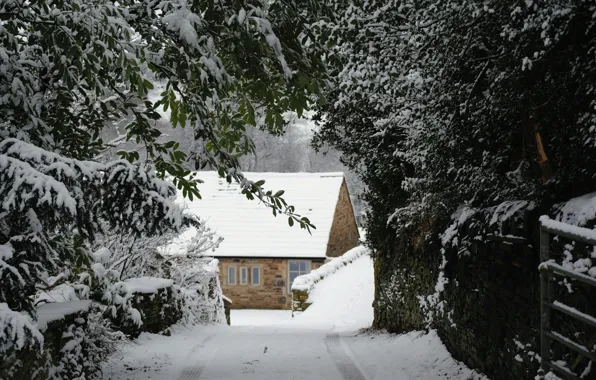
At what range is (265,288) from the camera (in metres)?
29.0

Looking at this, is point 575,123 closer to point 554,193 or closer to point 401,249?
point 554,193

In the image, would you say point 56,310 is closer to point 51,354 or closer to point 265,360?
point 51,354

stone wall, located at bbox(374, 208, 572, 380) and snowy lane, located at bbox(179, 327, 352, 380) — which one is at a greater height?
stone wall, located at bbox(374, 208, 572, 380)

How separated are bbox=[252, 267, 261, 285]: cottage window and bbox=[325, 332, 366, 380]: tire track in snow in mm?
17246

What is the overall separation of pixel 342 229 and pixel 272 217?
4.71m

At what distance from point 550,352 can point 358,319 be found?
1479 cm

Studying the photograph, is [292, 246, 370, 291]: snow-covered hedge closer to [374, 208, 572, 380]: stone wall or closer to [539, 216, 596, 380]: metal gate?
[374, 208, 572, 380]: stone wall

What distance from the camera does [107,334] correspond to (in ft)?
26.8

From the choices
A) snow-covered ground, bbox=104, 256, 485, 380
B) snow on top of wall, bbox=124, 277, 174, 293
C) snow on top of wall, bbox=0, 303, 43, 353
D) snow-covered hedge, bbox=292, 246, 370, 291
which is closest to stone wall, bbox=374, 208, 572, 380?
snow-covered ground, bbox=104, 256, 485, 380

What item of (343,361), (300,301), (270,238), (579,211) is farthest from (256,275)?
(579,211)

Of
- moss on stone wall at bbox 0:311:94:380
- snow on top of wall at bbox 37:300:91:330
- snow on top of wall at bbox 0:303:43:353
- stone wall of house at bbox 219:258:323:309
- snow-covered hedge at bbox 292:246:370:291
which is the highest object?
snow on top of wall at bbox 0:303:43:353

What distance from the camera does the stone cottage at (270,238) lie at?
95.3 feet

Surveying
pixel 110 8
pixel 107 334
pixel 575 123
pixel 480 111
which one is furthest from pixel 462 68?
pixel 107 334

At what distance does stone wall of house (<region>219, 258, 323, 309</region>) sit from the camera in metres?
29.0
